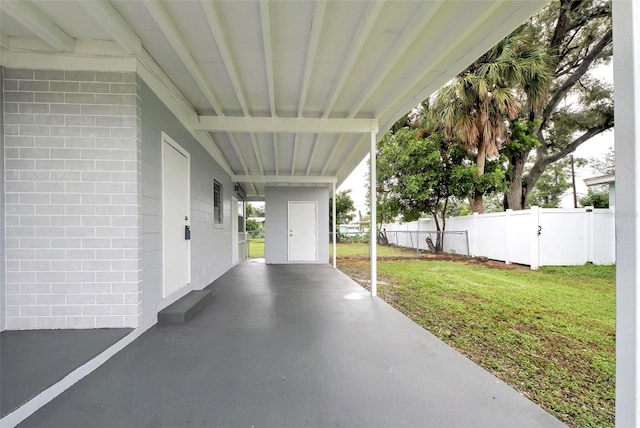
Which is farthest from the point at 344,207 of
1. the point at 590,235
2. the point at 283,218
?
the point at 590,235

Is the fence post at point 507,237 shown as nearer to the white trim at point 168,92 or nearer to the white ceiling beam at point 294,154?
the white ceiling beam at point 294,154

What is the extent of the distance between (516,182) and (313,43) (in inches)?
435

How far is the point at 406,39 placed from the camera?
8.34 ft

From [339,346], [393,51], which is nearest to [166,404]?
[339,346]

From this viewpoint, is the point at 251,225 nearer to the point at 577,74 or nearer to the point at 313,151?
the point at 313,151

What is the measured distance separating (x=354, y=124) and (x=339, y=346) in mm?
3245

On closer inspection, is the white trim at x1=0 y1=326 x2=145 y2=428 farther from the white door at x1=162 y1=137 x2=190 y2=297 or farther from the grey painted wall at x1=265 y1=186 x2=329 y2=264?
the grey painted wall at x1=265 y1=186 x2=329 y2=264

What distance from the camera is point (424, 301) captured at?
4.60 m

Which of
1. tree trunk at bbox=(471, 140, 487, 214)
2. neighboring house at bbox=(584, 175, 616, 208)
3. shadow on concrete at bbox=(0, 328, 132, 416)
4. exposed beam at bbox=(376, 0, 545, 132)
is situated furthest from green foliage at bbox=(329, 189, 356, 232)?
shadow on concrete at bbox=(0, 328, 132, 416)

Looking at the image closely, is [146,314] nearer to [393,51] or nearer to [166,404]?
[166,404]

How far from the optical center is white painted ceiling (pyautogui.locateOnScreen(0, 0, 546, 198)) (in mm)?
2211

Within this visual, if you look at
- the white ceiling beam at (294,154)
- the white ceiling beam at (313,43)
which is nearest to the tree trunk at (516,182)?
the white ceiling beam at (294,154)

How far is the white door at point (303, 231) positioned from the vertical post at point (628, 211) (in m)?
8.30

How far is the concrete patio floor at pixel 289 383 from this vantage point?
1.64 meters
